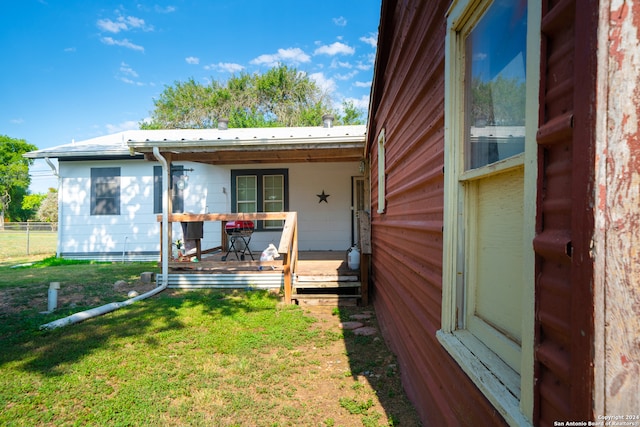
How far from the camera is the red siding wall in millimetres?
741

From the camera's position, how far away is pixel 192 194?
369 inches

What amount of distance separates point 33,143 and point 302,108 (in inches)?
1803

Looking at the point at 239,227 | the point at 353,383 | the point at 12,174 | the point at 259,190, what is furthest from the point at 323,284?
the point at 12,174

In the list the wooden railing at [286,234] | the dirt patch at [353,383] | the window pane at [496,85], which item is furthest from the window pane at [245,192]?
the window pane at [496,85]

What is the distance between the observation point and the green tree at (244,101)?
26062 millimetres

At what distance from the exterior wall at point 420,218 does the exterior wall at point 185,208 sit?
514cm

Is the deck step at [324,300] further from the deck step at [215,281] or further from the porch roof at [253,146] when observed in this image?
the porch roof at [253,146]

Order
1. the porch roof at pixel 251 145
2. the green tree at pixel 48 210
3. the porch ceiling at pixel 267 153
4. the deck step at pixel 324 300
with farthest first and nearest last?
the green tree at pixel 48 210
the porch ceiling at pixel 267 153
the porch roof at pixel 251 145
the deck step at pixel 324 300

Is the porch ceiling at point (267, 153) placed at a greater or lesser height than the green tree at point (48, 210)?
greater

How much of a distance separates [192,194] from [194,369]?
689 centimetres

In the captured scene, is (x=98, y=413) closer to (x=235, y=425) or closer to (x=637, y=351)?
(x=235, y=425)

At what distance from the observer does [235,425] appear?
94.5 inches

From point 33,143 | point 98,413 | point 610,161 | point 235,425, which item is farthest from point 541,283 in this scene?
point 33,143

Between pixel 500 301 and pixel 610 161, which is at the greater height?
pixel 610 161
